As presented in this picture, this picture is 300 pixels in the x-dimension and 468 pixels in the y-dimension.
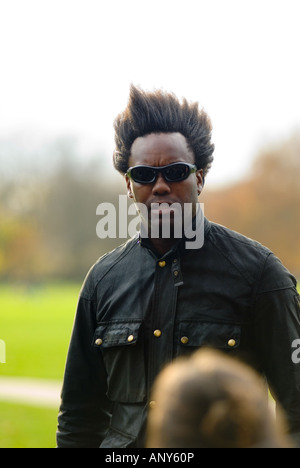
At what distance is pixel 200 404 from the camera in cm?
190

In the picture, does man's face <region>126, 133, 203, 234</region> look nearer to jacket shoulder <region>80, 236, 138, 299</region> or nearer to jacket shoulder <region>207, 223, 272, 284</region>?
jacket shoulder <region>207, 223, 272, 284</region>

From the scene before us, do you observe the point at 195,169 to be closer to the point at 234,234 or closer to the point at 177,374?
the point at 234,234

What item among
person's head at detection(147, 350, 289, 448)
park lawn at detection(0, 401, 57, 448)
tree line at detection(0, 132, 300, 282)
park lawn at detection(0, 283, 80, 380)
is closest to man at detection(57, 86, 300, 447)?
person's head at detection(147, 350, 289, 448)

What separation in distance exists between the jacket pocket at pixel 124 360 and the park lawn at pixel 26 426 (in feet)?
23.0

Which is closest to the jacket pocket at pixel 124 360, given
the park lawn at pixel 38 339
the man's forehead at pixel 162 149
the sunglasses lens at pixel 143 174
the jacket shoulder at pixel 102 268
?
the jacket shoulder at pixel 102 268

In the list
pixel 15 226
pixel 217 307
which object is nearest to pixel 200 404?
pixel 217 307

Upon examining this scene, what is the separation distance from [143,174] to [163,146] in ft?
0.51

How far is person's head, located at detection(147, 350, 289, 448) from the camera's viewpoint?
1895 mm

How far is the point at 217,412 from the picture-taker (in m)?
1.89

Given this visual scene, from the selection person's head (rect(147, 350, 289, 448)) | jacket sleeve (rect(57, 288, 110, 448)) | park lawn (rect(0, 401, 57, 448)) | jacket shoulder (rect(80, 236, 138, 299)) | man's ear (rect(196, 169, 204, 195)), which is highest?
man's ear (rect(196, 169, 204, 195))

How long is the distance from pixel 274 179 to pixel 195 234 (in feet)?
236

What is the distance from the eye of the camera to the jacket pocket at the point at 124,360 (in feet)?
10.4

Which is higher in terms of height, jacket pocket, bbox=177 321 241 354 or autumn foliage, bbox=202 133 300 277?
autumn foliage, bbox=202 133 300 277

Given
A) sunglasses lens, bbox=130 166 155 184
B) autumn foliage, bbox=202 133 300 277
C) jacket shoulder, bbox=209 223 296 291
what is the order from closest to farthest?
1. jacket shoulder, bbox=209 223 296 291
2. sunglasses lens, bbox=130 166 155 184
3. autumn foliage, bbox=202 133 300 277
